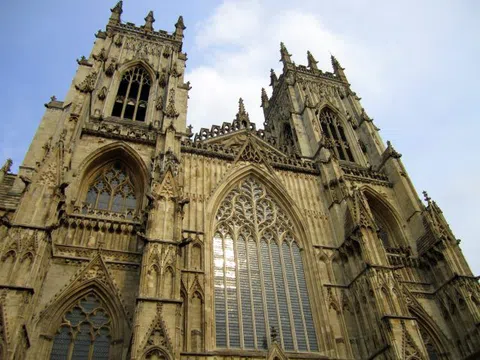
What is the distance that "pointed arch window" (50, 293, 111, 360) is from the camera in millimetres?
11117

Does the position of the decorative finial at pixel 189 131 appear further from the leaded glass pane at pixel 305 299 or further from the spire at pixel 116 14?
the spire at pixel 116 14

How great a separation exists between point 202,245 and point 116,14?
19.2m

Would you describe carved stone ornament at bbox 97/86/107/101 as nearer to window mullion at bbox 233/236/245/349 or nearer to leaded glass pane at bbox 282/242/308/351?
window mullion at bbox 233/236/245/349

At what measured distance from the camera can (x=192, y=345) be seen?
38.7ft

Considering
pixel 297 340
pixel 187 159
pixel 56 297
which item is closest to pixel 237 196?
pixel 187 159

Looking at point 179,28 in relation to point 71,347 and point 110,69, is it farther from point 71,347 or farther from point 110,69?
point 71,347

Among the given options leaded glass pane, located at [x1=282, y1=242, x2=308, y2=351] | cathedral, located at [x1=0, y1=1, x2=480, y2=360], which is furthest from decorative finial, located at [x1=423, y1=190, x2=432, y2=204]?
leaded glass pane, located at [x1=282, y1=242, x2=308, y2=351]

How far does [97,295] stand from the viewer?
1228 cm

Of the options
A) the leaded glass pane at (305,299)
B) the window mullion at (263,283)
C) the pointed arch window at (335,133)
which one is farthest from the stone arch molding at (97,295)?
the pointed arch window at (335,133)

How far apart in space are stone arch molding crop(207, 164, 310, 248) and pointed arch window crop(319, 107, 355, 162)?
245 inches

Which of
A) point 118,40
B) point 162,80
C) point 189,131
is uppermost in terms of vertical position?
point 118,40

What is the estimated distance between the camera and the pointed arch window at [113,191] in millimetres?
15352

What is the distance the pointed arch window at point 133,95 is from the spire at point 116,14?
4745 mm

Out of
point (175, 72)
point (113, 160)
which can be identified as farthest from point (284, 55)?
point (113, 160)
